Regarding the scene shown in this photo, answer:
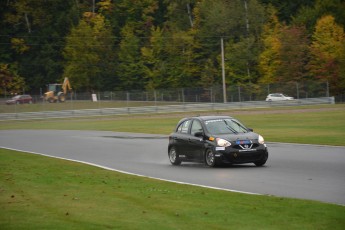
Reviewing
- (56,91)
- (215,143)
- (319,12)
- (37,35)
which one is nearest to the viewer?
(215,143)

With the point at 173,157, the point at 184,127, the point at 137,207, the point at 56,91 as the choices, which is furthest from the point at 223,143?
the point at 56,91

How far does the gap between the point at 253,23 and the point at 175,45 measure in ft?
35.3

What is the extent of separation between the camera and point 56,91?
94438 millimetres

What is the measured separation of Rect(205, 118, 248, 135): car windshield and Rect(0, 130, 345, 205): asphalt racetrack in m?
1.08

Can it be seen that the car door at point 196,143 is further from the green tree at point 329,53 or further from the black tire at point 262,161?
the green tree at point 329,53

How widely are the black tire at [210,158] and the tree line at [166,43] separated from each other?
5982 centimetres

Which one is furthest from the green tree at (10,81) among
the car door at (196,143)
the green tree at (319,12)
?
the car door at (196,143)

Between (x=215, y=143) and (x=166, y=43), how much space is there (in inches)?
3096

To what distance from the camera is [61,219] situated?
10227 mm

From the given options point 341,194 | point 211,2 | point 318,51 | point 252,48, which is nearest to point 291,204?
point 341,194

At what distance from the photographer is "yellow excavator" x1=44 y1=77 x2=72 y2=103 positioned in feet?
279

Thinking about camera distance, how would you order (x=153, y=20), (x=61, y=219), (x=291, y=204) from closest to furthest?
(x=61, y=219) < (x=291, y=204) < (x=153, y=20)

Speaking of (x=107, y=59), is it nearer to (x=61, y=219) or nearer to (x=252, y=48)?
(x=252, y=48)

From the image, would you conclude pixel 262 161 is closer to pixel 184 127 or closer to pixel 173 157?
pixel 184 127
